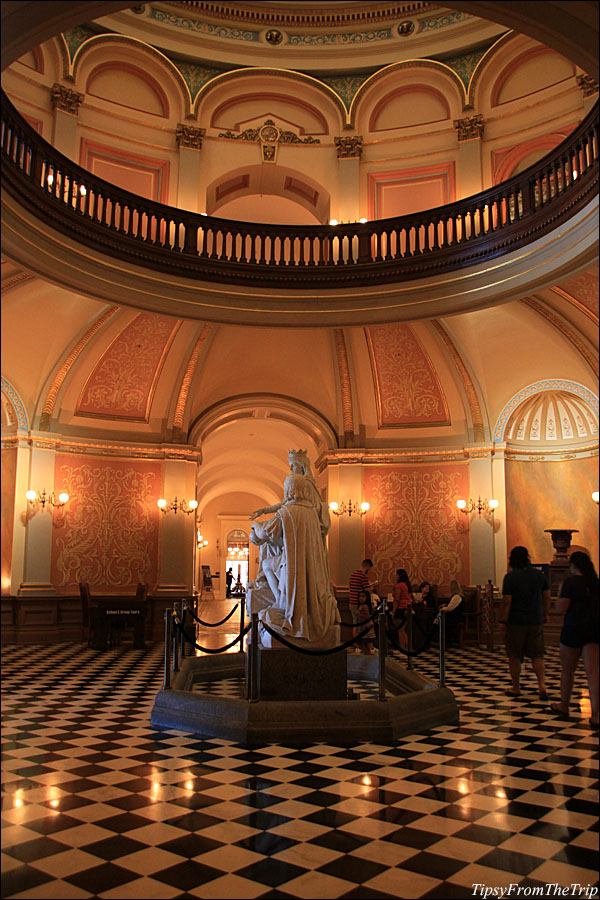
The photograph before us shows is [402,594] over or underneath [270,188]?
underneath

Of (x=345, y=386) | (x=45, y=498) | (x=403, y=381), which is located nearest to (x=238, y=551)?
(x=345, y=386)

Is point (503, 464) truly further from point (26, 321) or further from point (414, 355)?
point (26, 321)

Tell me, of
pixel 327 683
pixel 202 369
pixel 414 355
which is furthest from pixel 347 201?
pixel 327 683

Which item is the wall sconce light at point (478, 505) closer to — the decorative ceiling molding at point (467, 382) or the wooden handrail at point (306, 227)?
the decorative ceiling molding at point (467, 382)

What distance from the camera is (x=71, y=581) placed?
43.5 feet

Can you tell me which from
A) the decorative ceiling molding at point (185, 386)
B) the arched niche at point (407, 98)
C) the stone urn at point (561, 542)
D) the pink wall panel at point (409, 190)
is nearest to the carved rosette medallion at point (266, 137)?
the arched niche at point (407, 98)

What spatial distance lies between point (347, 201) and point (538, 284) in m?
4.82

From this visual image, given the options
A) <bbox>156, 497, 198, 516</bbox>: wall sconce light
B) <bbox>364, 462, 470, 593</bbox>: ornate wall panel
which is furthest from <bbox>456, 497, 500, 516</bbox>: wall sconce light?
<bbox>156, 497, 198, 516</bbox>: wall sconce light

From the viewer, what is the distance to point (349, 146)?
1365 cm

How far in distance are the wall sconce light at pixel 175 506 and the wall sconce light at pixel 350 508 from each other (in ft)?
8.93

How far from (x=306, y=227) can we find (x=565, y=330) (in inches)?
175

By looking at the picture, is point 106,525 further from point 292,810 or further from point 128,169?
point 292,810

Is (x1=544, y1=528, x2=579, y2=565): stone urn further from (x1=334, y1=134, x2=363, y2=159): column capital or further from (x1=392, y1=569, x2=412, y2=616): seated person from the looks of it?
(x1=334, y1=134, x2=363, y2=159): column capital

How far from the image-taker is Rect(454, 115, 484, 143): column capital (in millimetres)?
12883
